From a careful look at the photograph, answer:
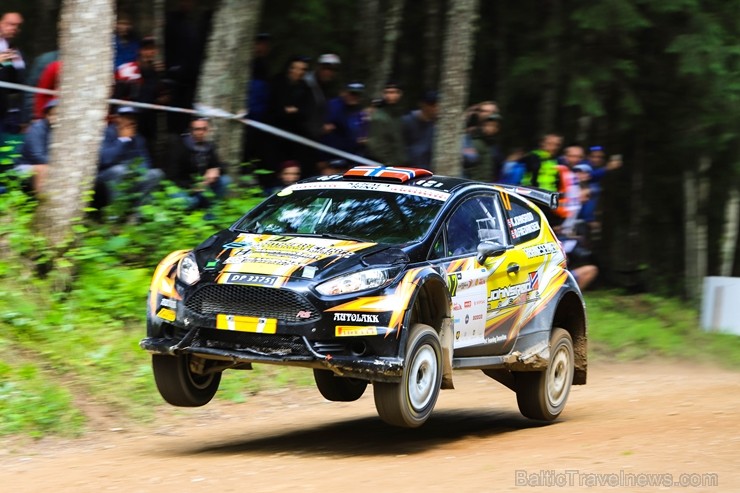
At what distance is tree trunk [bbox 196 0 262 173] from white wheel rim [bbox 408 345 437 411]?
7.06 meters

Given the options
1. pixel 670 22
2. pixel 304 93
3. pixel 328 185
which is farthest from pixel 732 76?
pixel 328 185

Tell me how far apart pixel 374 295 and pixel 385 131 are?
7190 mm

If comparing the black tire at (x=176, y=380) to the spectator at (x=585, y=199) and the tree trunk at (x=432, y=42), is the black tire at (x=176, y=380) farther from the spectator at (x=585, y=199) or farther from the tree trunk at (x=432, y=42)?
the tree trunk at (x=432, y=42)

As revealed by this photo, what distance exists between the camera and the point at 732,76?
1623cm

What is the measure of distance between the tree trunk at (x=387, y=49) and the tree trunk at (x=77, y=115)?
7.13 metres

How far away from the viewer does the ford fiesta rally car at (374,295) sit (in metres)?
7.94

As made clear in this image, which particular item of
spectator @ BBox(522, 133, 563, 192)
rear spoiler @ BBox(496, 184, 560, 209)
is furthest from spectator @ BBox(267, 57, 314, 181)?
rear spoiler @ BBox(496, 184, 560, 209)

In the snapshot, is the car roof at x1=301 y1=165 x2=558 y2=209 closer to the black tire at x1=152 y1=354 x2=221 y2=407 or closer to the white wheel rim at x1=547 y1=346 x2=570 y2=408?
the white wheel rim at x1=547 y1=346 x2=570 y2=408

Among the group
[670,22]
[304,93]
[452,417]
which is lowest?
[452,417]

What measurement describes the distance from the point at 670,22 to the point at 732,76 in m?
1.18

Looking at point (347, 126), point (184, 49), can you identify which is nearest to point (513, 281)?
point (347, 126)

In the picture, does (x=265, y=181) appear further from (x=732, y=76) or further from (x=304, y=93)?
(x=732, y=76)

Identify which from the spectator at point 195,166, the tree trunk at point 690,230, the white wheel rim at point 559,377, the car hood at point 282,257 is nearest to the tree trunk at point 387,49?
the spectator at point 195,166

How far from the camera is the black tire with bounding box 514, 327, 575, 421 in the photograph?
10.4 m
